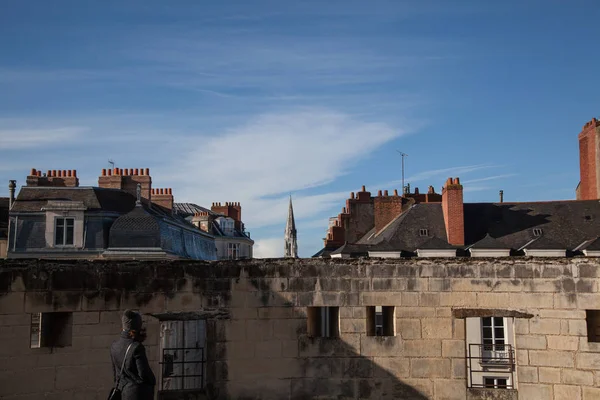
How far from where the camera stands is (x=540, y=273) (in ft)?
34.9

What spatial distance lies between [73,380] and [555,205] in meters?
30.7

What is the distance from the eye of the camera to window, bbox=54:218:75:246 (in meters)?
35.5

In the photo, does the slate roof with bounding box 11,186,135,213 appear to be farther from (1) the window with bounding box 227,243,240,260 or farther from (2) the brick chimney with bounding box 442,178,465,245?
(1) the window with bounding box 227,243,240,260

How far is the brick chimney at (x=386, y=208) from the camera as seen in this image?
135 ft

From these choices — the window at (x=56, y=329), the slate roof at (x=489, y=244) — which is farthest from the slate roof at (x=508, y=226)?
the window at (x=56, y=329)

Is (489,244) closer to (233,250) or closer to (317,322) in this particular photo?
(317,322)

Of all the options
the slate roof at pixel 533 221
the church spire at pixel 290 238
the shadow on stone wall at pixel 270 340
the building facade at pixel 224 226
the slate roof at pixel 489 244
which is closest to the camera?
the shadow on stone wall at pixel 270 340

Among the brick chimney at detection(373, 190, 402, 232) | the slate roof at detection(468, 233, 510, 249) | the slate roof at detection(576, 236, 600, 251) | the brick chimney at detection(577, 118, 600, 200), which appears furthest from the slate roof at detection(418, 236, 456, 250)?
the brick chimney at detection(577, 118, 600, 200)

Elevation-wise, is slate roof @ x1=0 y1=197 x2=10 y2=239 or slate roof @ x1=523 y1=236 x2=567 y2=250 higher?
slate roof @ x1=0 y1=197 x2=10 y2=239

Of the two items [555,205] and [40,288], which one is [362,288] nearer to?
[40,288]

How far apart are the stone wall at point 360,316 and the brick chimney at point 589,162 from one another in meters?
30.2

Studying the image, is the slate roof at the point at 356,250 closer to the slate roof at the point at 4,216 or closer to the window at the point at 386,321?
the slate roof at the point at 4,216

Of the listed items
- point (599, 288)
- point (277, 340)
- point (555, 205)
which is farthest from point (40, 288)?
point (555, 205)

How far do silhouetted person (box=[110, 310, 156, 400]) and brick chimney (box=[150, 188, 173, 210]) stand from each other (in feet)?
131
